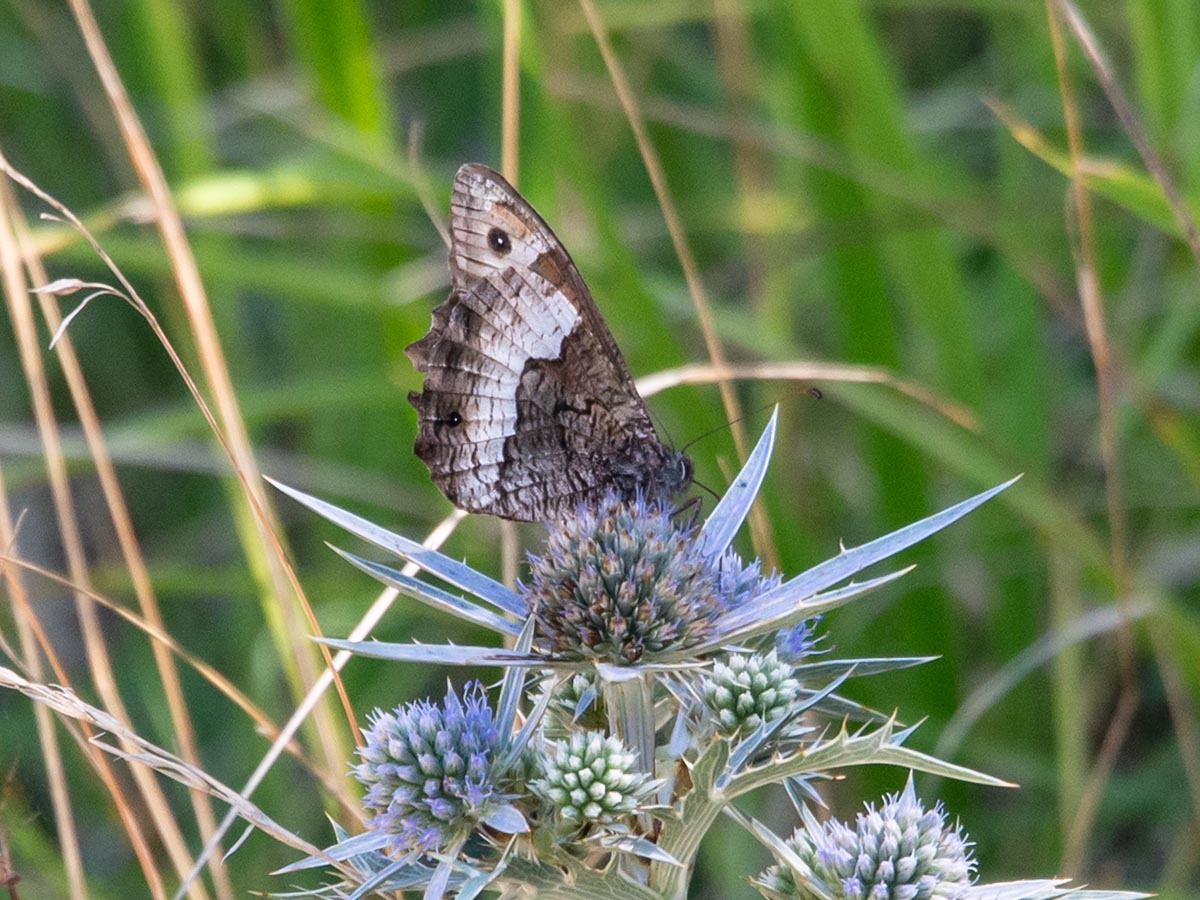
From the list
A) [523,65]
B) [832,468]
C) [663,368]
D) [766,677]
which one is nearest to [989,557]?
[832,468]

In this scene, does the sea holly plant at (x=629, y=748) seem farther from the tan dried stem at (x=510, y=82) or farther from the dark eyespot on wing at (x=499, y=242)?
the tan dried stem at (x=510, y=82)

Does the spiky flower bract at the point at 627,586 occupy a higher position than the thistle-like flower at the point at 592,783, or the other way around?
the spiky flower bract at the point at 627,586

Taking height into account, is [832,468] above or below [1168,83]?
below

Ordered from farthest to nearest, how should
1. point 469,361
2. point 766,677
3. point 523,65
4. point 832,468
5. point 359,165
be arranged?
point 832,468
point 359,165
point 523,65
point 469,361
point 766,677

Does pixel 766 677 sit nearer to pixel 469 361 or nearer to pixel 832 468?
pixel 469 361

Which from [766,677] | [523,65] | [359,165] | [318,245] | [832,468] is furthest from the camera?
[318,245]

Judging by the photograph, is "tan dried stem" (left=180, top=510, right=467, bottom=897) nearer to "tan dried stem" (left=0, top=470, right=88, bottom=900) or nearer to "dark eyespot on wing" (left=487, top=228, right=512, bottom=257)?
"tan dried stem" (left=0, top=470, right=88, bottom=900)

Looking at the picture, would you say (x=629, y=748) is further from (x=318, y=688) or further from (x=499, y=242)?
(x=499, y=242)

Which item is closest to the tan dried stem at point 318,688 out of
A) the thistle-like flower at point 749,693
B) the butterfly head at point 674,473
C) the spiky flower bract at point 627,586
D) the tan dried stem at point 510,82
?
the spiky flower bract at point 627,586
